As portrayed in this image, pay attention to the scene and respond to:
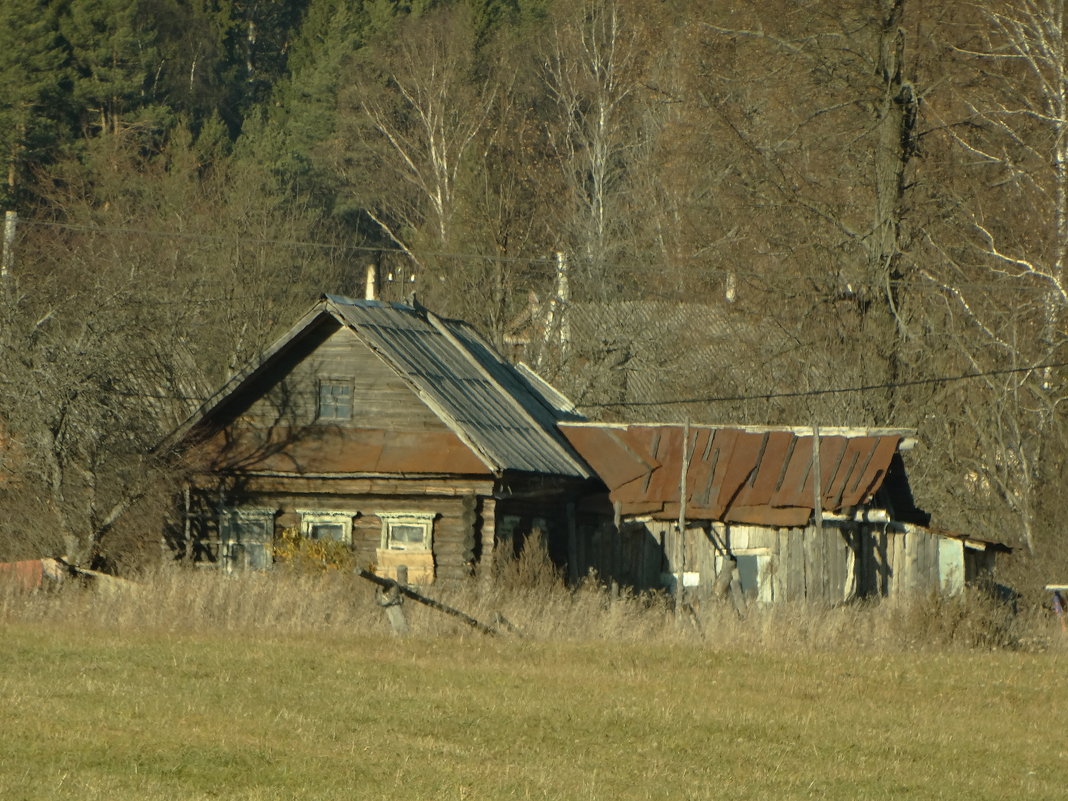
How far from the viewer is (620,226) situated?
50.2 metres

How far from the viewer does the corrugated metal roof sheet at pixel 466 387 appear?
2542 cm

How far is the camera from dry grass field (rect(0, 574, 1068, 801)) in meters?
11.7

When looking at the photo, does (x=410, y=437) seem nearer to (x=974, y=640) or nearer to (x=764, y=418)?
(x=974, y=640)

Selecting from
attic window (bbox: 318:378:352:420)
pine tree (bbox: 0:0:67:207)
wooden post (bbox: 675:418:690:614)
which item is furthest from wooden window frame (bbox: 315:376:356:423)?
pine tree (bbox: 0:0:67:207)

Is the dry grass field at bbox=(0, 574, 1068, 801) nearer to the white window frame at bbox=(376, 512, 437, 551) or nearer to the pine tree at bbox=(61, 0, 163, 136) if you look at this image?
the white window frame at bbox=(376, 512, 437, 551)

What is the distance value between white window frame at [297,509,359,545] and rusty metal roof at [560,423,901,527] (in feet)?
14.2

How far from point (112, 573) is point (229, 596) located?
16.4ft

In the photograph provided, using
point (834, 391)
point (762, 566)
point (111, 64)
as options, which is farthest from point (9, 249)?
point (111, 64)

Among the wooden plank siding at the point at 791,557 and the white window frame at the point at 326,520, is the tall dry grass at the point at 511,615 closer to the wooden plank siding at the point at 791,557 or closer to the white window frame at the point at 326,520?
the white window frame at the point at 326,520

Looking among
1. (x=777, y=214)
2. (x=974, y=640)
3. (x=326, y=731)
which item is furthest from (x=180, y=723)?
(x=777, y=214)

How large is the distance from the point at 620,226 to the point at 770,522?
24694mm

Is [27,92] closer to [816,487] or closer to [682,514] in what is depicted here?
[682,514]

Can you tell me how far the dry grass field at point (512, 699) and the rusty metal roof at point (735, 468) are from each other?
4.31m

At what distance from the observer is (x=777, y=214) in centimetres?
3606
